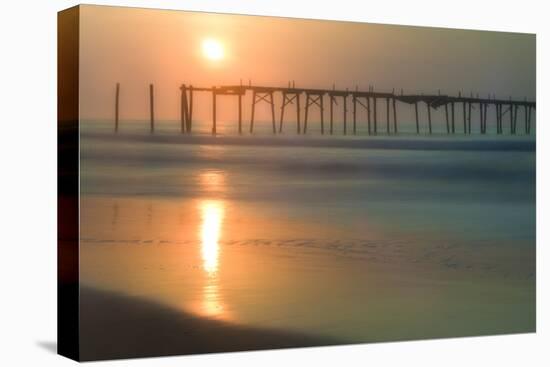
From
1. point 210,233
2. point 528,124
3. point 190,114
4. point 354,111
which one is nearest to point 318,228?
point 210,233

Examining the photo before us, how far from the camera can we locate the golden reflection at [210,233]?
10.1 meters

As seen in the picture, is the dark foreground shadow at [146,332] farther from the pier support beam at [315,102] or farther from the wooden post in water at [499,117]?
the wooden post in water at [499,117]

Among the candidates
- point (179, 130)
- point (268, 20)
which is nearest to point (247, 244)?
point (179, 130)

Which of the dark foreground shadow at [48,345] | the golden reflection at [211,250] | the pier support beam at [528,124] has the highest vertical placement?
the pier support beam at [528,124]

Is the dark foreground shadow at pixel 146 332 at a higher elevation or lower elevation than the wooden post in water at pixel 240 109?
lower

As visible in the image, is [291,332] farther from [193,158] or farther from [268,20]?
[268,20]

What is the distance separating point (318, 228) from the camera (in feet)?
34.3

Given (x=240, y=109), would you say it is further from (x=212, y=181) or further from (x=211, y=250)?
(x=211, y=250)

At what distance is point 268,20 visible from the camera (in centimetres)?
1031

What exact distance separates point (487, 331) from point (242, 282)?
7.20ft

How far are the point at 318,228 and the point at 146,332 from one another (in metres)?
1.54

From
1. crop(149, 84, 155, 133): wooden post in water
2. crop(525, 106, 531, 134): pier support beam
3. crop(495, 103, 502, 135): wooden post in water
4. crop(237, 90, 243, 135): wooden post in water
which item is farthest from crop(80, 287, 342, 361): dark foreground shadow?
crop(525, 106, 531, 134): pier support beam

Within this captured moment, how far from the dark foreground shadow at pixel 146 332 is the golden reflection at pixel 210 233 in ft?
1.33

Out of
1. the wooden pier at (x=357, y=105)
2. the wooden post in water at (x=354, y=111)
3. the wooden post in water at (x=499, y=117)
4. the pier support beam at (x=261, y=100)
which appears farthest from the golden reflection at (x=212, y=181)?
the wooden post in water at (x=499, y=117)
